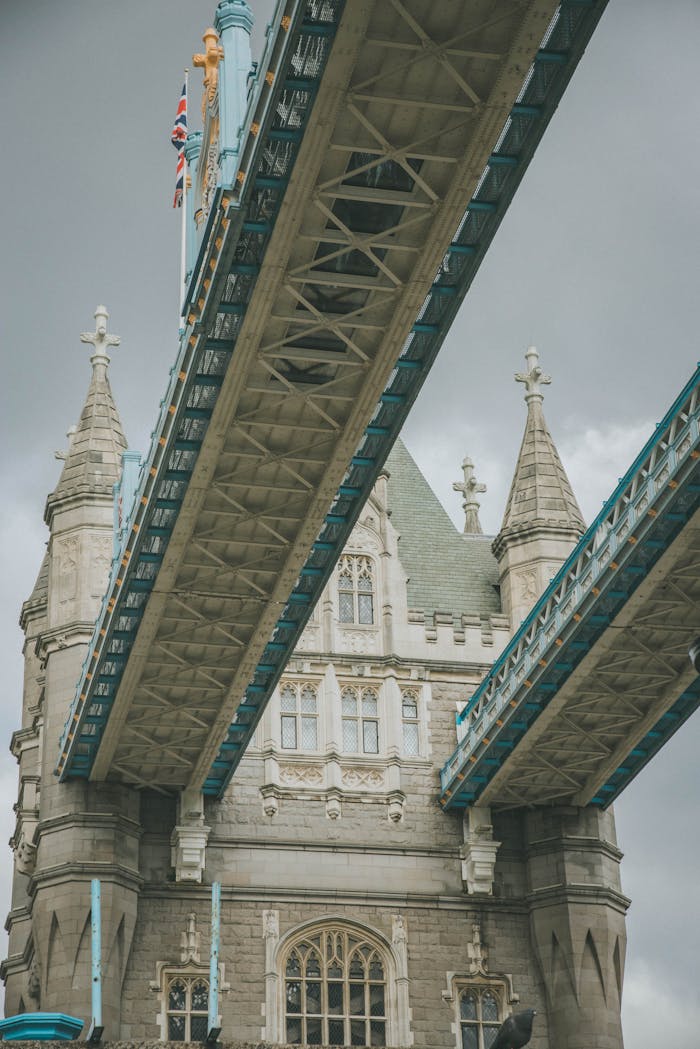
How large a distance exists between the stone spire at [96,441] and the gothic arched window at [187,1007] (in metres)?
11.9

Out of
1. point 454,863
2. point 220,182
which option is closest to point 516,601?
point 454,863

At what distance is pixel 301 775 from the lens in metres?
45.1

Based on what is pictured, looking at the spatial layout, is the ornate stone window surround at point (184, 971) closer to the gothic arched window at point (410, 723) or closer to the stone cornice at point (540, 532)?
the gothic arched window at point (410, 723)

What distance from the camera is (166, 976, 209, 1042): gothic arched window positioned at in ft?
137

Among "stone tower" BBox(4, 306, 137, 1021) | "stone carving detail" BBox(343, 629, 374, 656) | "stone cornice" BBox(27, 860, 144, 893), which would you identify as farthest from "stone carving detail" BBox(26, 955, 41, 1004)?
"stone carving detail" BBox(343, 629, 374, 656)

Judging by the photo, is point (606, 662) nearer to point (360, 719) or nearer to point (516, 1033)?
point (360, 719)

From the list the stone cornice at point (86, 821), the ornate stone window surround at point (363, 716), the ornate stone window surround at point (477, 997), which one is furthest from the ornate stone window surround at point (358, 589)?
the ornate stone window surround at point (477, 997)

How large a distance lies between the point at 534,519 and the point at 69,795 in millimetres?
14268

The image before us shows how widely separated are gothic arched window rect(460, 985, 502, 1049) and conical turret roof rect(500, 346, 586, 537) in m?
12.2

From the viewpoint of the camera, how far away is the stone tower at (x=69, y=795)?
41.2 meters

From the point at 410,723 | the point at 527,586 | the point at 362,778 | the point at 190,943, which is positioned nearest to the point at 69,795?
the point at 190,943

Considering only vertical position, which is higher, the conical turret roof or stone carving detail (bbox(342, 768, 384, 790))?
the conical turret roof

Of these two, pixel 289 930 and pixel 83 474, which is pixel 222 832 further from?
pixel 83 474

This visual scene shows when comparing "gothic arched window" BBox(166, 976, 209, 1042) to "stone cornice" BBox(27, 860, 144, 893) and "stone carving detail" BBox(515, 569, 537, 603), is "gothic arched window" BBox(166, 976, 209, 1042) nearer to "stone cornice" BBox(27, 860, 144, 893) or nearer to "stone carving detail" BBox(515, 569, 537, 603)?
"stone cornice" BBox(27, 860, 144, 893)
